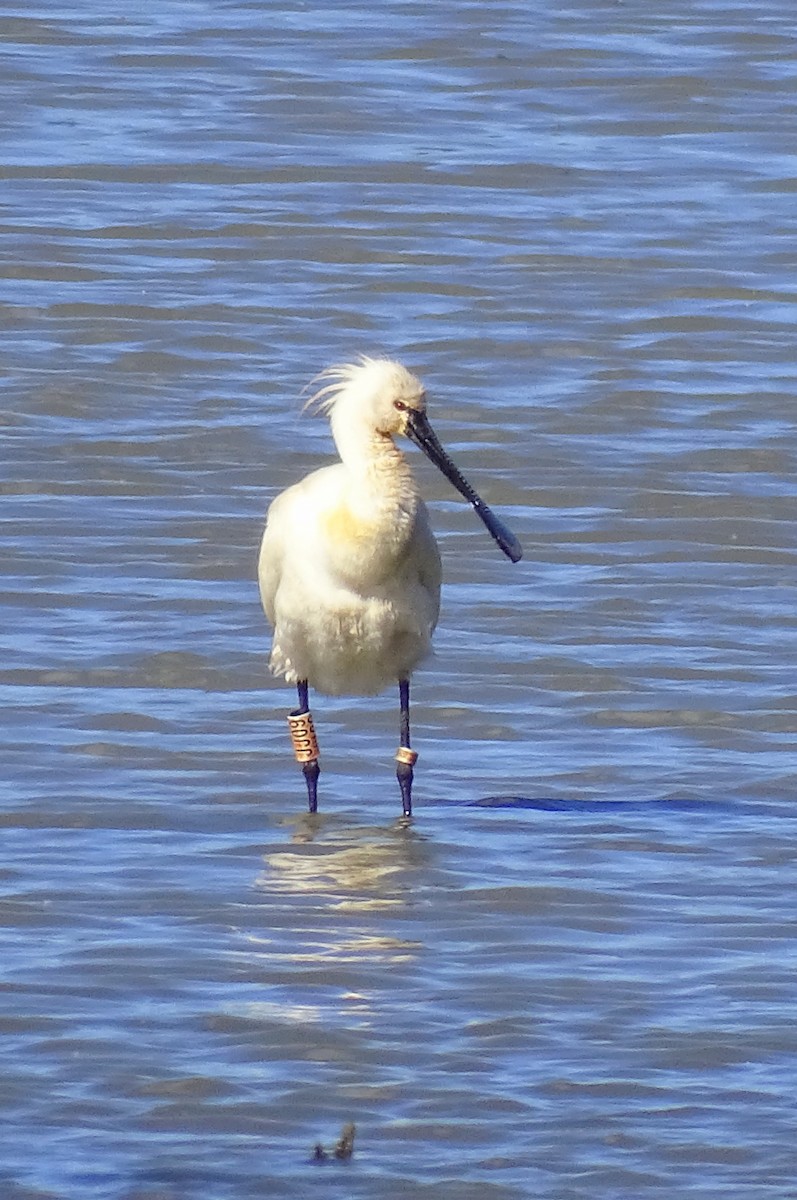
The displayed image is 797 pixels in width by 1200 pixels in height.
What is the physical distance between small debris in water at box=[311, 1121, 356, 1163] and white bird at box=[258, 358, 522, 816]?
8.34 feet

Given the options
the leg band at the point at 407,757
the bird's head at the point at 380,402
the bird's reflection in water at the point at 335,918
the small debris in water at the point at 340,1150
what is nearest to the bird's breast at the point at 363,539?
the bird's head at the point at 380,402

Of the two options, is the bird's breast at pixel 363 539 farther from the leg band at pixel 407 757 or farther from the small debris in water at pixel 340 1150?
the small debris in water at pixel 340 1150

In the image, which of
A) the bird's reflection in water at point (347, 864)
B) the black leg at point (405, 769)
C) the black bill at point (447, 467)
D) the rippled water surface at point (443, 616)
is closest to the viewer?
the rippled water surface at point (443, 616)

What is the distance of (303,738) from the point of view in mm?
8367

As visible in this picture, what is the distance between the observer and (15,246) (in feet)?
46.7

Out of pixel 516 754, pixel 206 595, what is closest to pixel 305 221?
pixel 206 595

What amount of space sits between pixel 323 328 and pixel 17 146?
10.2ft

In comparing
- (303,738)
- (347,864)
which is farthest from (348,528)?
(347,864)

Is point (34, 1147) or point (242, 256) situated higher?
point (242, 256)

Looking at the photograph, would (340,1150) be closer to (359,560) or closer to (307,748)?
(307,748)

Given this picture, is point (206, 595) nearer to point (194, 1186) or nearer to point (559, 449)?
point (559, 449)

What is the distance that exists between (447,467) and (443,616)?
1099 millimetres

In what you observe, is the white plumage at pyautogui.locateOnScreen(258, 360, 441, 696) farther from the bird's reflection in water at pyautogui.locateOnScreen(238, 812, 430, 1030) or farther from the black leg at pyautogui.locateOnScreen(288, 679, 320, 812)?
the bird's reflection in water at pyautogui.locateOnScreen(238, 812, 430, 1030)

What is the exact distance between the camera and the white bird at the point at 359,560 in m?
8.49
